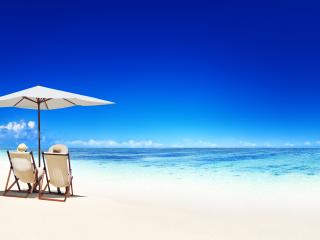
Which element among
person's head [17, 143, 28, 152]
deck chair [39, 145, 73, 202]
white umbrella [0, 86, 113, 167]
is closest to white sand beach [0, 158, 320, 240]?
deck chair [39, 145, 73, 202]

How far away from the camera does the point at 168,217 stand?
4.70 metres

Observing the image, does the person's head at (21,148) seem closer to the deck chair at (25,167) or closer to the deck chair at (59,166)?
the deck chair at (25,167)

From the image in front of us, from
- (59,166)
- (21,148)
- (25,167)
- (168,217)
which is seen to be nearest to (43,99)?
(21,148)

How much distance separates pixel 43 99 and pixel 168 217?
347 centimetres

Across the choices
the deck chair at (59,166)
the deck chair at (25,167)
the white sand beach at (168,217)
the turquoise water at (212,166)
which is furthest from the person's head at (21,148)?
the turquoise water at (212,166)

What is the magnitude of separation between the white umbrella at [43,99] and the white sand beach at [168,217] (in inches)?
60.0

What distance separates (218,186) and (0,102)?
523 cm

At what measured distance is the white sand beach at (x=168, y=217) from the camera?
388 cm

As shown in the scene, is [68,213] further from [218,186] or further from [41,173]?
[218,186]

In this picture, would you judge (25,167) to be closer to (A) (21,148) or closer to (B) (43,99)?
(A) (21,148)

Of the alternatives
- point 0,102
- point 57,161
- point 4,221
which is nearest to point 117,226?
point 4,221

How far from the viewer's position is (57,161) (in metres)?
5.54

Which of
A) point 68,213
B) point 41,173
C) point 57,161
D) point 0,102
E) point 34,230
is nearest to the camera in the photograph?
point 34,230

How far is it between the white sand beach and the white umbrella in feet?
5.00
